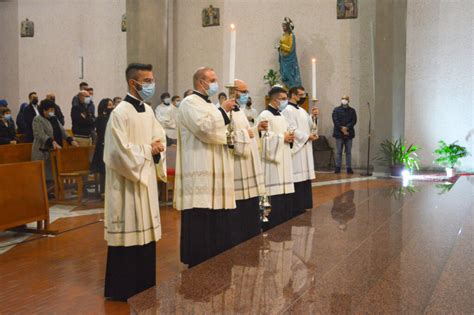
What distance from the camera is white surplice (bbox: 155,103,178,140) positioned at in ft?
45.2

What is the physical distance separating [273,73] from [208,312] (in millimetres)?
12434

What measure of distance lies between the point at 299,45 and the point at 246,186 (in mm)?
10358

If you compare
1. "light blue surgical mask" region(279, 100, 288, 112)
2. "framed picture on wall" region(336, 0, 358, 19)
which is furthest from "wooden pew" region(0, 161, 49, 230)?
"framed picture on wall" region(336, 0, 358, 19)

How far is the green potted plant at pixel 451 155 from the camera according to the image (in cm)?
1299

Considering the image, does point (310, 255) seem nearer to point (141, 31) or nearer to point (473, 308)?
point (473, 308)

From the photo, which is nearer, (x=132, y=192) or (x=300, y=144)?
(x=132, y=192)

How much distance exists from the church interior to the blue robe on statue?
36 mm

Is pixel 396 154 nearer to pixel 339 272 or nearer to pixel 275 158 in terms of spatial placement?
pixel 275 158

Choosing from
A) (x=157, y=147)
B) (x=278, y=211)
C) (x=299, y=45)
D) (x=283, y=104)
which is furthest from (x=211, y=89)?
(x=299, y=45)

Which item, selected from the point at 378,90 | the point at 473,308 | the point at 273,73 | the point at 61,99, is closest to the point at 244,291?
the point at 473,308

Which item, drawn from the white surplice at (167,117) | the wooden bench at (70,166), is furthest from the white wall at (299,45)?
the wooden bench at (70,166)

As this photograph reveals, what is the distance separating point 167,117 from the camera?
1388cm

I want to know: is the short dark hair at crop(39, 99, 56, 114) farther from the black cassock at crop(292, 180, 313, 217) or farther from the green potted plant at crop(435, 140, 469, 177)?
the green potted plant at crop(435, 140, 469, 177)

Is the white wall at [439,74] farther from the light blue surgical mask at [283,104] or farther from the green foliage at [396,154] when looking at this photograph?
the light blue surgical mask at [283,104]
